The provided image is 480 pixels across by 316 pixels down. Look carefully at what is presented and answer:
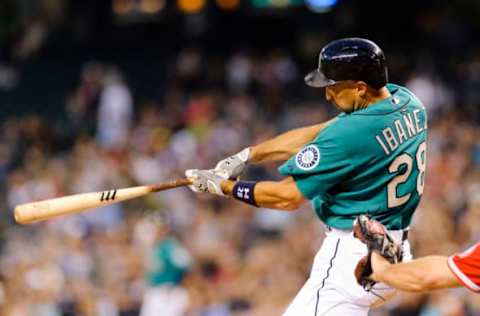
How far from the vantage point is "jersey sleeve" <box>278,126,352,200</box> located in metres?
5.30

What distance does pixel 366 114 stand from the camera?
5.37 meters

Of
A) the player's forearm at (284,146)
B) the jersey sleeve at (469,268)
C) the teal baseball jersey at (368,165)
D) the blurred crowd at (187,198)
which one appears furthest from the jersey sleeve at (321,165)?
the blurred crowd at (187,198)

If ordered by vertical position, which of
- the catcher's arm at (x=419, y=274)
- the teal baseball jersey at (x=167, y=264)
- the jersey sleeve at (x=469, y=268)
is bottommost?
the teal baseball jersey at (x=167, y=264)

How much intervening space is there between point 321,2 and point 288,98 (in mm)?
1527

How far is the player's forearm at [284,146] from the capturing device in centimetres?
605

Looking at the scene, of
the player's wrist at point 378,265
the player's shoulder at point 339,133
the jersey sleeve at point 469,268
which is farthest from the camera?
the player's shoulder at point 339,133

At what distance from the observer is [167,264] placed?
10953mm

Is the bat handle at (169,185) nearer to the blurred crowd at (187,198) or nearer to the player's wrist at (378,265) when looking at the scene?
the player's wrist at (378,265)

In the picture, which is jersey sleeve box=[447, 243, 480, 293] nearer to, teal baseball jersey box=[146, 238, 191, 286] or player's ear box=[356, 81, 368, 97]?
player's ear box=[356, 81, 368, 97]

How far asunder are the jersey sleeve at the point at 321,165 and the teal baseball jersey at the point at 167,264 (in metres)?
5.71

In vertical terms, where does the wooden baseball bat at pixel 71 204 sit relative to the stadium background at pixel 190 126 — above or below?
above

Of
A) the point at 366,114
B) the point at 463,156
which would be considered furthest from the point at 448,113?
the point at 366,114

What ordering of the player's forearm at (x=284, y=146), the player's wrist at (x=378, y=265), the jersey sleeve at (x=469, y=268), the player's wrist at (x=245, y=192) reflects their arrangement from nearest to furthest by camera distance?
the jersey sleeve at (x=469, y=268)
the player's wrist at (x=378, y=265)
the player's wrist at (x=245, y=192)
the player's forearm at (x=284, y=146)

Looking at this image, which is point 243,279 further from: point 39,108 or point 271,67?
point 39,108
